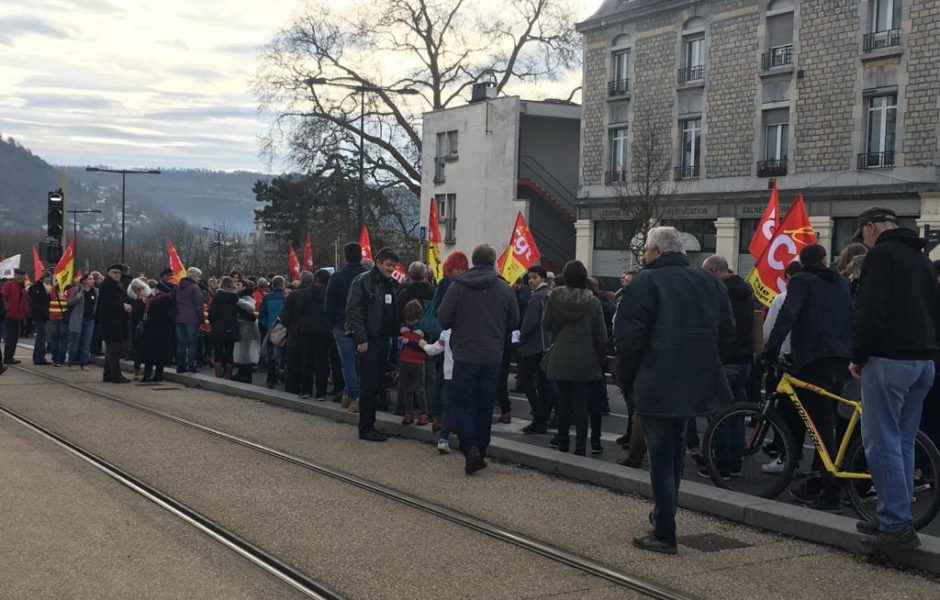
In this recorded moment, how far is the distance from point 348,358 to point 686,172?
2613 centimetres

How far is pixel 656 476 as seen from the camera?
6645 millimetres

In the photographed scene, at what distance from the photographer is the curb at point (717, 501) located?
6.54 meters

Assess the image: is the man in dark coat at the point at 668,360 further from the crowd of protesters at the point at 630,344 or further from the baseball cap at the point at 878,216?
the baseball cap at the point at 878,216

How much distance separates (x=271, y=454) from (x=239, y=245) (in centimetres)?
7113

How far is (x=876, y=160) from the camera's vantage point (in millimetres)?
30625

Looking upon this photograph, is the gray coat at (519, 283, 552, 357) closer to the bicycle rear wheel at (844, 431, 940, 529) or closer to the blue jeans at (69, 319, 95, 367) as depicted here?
the bicycle rear wheel at (844, 431, 940, 529)

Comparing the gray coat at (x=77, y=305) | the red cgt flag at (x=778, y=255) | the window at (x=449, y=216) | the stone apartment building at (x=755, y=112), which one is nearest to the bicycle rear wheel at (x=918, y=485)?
the red cgt flag at (x=778, y=255)

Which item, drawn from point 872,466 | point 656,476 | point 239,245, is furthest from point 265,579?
point 239,245

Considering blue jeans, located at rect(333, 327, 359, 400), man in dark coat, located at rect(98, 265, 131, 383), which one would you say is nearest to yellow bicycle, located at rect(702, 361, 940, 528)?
blue jeans, located at rect(333, 327, 359, 400)

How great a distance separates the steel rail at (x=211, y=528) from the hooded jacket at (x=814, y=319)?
13.0 ft

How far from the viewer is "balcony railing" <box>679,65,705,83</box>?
3622 cm

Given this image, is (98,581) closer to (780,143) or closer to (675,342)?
(675,342)

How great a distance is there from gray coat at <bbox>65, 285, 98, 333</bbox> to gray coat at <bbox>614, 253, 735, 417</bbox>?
1484 cm

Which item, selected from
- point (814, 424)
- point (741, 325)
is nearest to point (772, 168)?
point (741, 325)
